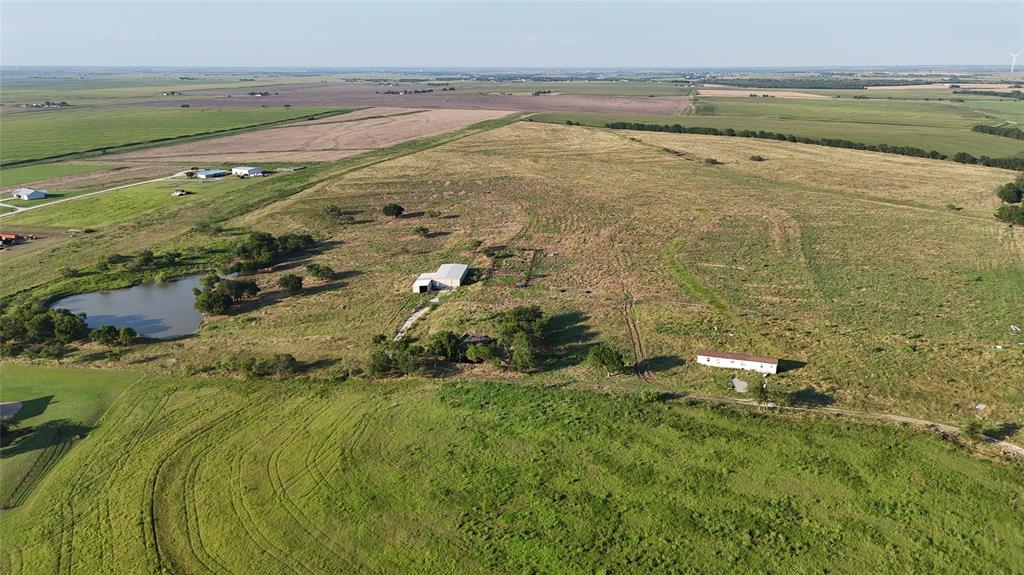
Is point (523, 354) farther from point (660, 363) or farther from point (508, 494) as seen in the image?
point (508, 494)

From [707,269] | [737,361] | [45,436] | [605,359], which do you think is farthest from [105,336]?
[707,269]

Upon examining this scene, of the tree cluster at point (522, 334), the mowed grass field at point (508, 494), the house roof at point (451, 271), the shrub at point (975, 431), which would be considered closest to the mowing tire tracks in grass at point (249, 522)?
the mowed grass field at point (508, 494)

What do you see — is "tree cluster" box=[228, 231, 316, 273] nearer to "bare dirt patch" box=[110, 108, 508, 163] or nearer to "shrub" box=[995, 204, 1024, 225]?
"bare dirt patch" box=[110, 108, 508, 163]

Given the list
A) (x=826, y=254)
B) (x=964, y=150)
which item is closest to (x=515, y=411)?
(x=826, y=254)

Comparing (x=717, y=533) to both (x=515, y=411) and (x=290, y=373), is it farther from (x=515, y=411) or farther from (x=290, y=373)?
(x=290, y=373)

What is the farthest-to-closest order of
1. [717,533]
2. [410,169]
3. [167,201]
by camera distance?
[410,169] < [167,201] < [717,533]

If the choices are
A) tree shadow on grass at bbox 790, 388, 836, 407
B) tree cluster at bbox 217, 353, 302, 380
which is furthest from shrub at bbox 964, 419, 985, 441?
tree cluster at bbox 217, 353, 302, 380

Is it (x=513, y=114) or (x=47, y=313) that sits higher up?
(x=513, y=114)

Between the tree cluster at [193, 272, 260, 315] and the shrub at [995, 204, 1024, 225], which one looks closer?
the tree cluster at [193, 272, 260, 315]
